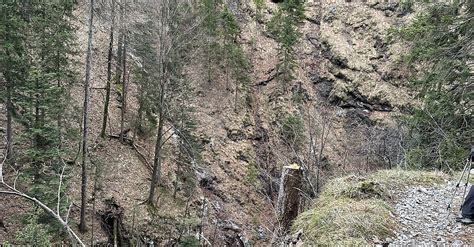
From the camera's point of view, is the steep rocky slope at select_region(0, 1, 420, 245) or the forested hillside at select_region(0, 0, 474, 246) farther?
the steep rocky slope at select_region(0, 1, 420, 245)

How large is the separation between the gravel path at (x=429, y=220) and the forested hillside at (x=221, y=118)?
120 mm

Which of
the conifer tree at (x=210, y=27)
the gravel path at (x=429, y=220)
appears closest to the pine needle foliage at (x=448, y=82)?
the gravel path at (x=429, y=220)

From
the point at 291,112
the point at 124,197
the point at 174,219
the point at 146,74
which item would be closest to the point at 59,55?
the point at 146,74

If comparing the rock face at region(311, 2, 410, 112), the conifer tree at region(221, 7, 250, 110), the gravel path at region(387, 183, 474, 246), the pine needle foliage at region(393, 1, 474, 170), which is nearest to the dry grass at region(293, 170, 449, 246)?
the gravel path at region(387, 183, 474, 246)

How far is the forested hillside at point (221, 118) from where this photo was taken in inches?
396

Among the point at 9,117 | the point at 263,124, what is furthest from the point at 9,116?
the point at 263,124

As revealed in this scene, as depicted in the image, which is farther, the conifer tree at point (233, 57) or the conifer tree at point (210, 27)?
the conifer tree at point (233, 57)

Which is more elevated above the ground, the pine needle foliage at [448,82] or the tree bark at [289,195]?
the pine needle foliage at [448,82]

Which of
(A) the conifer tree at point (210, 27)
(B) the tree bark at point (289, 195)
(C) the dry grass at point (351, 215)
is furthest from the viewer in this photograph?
(A) the conifer tree at point (210, 27)

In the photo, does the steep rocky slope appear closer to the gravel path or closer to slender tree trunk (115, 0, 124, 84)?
slender tree trunk (115, 0, 124, 84)

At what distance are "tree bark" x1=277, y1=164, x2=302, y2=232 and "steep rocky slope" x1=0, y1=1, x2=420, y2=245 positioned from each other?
9.97 m

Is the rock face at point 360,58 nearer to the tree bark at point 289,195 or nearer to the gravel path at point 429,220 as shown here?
the gravel path at point 429,220

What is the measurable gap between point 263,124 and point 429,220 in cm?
2365

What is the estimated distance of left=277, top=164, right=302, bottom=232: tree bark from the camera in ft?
18.6
